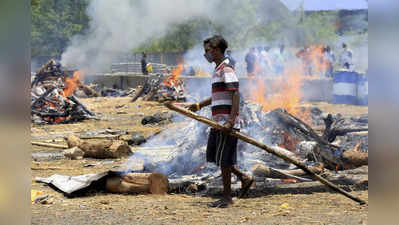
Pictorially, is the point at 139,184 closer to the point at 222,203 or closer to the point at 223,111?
the point at 222,203

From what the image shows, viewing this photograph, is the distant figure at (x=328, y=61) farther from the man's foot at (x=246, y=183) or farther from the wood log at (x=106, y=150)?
the man's foot at (x=246, y=183)

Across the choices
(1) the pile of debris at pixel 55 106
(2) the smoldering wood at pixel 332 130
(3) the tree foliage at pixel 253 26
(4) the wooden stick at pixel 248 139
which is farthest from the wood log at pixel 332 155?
(3) the tree foliage at pixel 253 26

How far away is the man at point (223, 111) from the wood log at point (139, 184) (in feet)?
2.53

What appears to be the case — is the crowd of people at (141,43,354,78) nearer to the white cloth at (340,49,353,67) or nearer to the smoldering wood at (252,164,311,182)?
the white cloth at (340,49,353,67)

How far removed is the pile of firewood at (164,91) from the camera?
17.0 m

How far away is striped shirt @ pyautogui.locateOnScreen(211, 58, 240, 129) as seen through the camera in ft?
15.9

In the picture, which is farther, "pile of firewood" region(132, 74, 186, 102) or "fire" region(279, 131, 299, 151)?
"pile of firewood" region(132, 74, 186, 102)

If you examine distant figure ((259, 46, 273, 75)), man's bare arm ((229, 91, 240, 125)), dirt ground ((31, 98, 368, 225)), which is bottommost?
dirt ground ((31, 98, 368, 225))

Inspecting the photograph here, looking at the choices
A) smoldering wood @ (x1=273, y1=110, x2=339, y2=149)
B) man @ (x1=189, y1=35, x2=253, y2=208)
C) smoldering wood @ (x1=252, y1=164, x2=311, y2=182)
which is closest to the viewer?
man @ (x1=189, y1=35, x2=253, y2=208)

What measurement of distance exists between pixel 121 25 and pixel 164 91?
318 centimetres

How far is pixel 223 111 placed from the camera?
4887 millimetres

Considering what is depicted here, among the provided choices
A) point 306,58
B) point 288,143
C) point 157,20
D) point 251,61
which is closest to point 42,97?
point 157,20

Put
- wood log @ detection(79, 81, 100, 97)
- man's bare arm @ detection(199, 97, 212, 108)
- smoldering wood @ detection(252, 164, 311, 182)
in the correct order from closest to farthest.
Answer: man's bare arm @ detection(199, 97, 212, 108) → smoldering wood @ detection(252, 164, 311, 182) → wood log @ detection(79, 81, 100, 97)

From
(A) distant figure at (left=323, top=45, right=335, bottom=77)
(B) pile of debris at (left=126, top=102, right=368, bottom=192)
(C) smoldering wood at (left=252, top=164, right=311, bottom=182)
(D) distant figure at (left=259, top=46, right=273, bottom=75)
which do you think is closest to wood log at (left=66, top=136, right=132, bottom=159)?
(B) pile of debris at (left=126, top=102, right=368, bottom=192)
